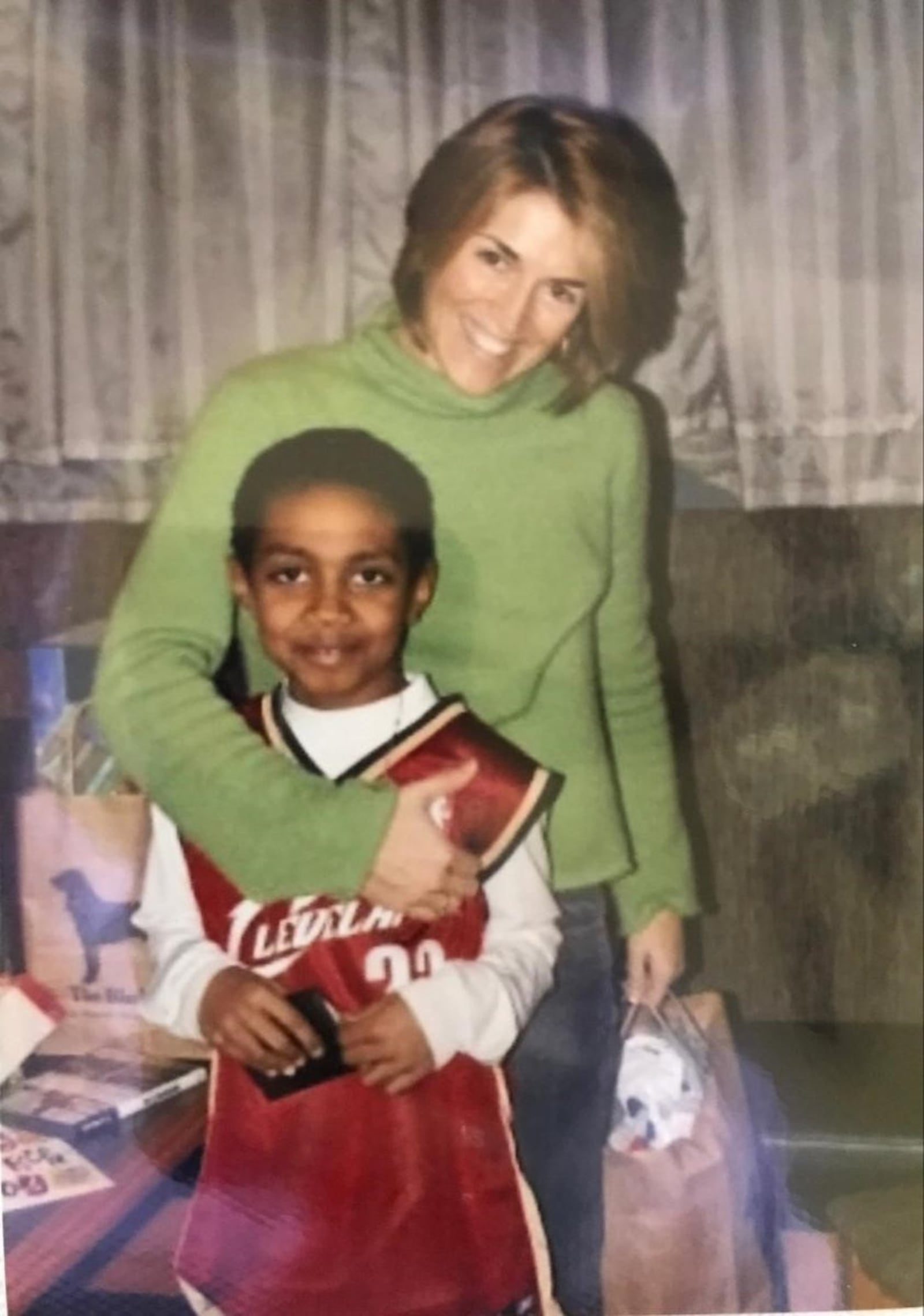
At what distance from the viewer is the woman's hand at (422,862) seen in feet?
2.70

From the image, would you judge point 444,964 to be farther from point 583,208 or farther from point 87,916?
point 583,208

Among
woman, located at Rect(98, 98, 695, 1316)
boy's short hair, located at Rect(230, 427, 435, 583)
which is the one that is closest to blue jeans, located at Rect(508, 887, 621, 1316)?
woman, located at Rect(98, 98, 695, 1316)

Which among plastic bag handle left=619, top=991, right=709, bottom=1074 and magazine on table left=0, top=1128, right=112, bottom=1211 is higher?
plastic bag handle left=619, top=991, right=709, bottom=1074

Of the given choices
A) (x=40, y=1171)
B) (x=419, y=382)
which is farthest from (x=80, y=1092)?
(x=419, y=382)

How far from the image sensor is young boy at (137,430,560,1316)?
821 mm

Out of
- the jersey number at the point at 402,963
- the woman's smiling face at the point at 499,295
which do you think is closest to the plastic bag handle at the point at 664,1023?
the jersey number at the point at 402,963

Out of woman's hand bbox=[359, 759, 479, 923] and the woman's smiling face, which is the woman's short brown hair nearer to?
the woman's smiling face

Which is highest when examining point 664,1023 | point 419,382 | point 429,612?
point 419,382

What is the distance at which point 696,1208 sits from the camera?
85 cm

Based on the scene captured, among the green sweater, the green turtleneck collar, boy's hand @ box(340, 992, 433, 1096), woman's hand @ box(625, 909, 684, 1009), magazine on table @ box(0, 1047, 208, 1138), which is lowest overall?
magazine on table @ box(0, 1047, 208, 1138)

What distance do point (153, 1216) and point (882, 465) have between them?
1.89 ft

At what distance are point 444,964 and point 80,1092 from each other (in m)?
0.22

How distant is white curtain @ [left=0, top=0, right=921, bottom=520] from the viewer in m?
0.83

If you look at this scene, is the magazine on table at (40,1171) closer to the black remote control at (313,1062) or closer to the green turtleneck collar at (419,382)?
the black remote control at (313,1062)
